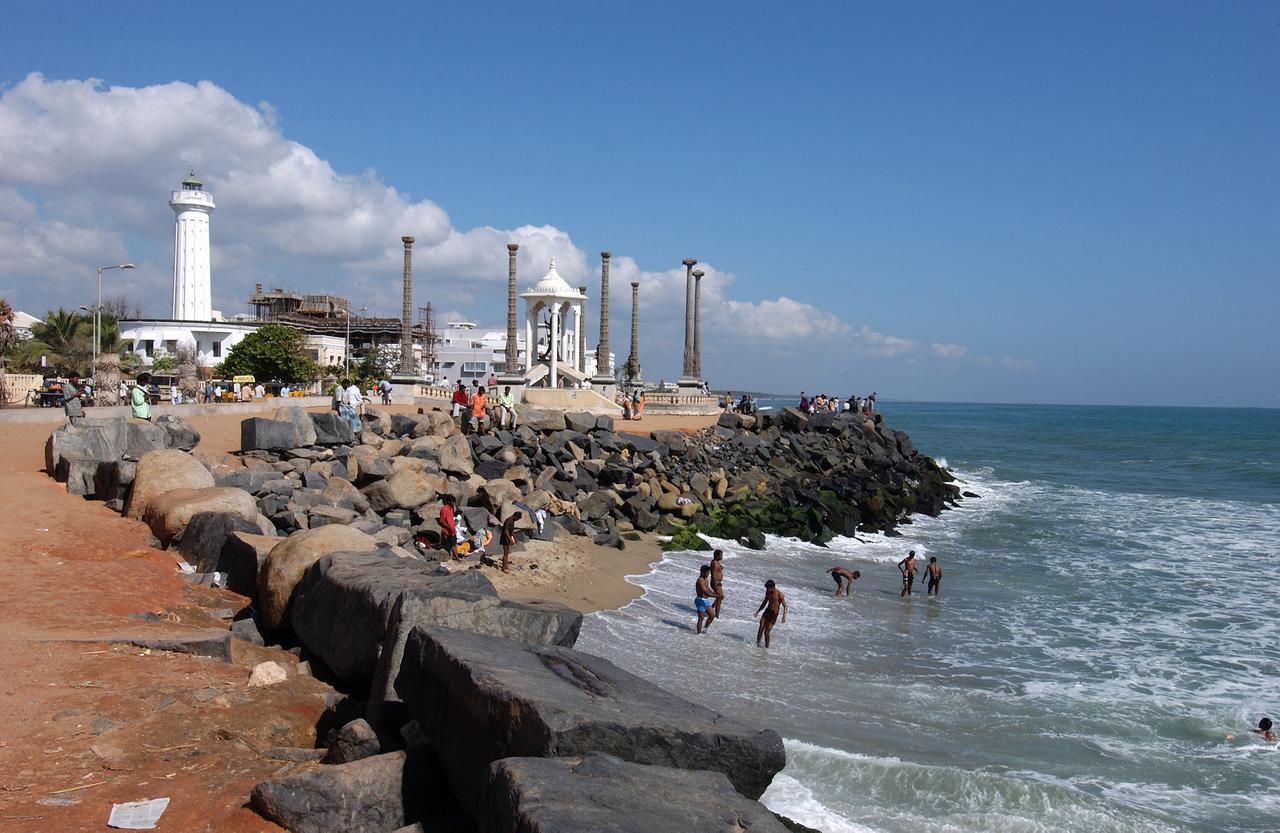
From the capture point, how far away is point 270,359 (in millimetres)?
53188

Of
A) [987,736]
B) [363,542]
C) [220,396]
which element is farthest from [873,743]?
[220,396]

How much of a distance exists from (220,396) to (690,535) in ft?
74.8

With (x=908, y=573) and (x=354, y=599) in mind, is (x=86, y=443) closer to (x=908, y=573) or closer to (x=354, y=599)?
(x=354, y=599)

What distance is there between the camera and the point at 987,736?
10.6 m

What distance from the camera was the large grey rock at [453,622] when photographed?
23.2 ft

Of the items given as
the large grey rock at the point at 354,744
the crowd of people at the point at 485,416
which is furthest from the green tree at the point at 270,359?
the large grey rock at the point at 354,744

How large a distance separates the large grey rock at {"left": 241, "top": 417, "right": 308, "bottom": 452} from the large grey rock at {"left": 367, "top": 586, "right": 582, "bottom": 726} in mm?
12722

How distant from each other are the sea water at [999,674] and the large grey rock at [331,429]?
7.50 meters

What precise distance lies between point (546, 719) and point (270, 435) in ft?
51.2

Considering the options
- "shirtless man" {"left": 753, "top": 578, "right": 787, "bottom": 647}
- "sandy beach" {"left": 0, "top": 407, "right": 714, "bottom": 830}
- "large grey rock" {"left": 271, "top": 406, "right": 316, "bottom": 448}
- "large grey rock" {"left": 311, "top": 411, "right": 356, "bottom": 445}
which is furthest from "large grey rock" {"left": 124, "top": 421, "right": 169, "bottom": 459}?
"shirtless man" {"left": 753, "top": 578, "right": 787, "bottom": 647}

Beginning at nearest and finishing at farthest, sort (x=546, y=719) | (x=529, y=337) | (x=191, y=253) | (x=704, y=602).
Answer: (x=546, y=719) < (x=704, y=602) < (x=529, y=337) < (x=191, y=253)

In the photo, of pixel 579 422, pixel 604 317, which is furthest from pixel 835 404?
pixel 579 422

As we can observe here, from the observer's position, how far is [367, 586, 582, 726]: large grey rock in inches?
278

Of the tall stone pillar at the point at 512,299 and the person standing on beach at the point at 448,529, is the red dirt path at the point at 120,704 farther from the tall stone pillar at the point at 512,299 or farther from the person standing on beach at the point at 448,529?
the tall stone pillar at the point at 512,299
